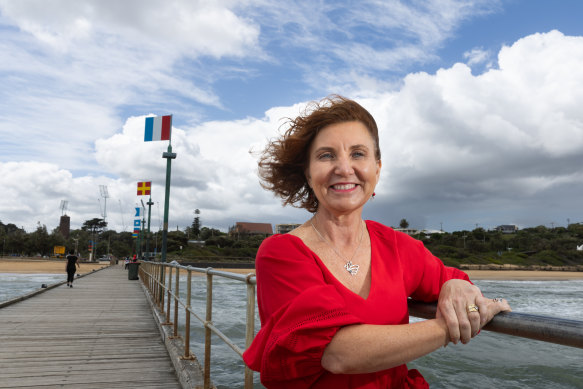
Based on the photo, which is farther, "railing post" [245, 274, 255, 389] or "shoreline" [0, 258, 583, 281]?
"shoreline" [0, 258, 583, 281]

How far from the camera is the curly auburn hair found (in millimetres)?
1351

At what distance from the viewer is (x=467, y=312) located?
1025 mm

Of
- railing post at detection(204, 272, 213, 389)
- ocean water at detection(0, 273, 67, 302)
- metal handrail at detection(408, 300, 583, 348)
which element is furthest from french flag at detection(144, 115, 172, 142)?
metal handrail at detection(408, 300, 583, 348)

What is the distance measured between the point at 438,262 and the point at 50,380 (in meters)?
3.71

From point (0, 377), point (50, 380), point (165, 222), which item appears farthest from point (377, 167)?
point (165, 222)

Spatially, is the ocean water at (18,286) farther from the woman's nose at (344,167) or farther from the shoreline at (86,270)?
the woman's nose at (344,167)

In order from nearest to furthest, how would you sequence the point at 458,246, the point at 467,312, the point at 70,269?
the point at 467,312
the point at 70,269
the point at 458,246

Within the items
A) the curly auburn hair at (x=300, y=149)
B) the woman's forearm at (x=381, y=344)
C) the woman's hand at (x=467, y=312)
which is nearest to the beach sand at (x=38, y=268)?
the curly auburn hair at (x=300, y=149)

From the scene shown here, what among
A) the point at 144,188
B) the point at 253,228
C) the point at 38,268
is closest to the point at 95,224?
the point at 253,228

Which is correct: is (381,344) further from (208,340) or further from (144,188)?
(144,188)

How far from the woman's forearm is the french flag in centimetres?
963

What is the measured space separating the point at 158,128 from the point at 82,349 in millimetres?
6246

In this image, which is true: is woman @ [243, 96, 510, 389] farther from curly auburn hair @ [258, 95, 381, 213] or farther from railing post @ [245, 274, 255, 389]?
railing post @ [245, 274, 255, 389]

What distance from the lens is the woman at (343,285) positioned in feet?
3.35
